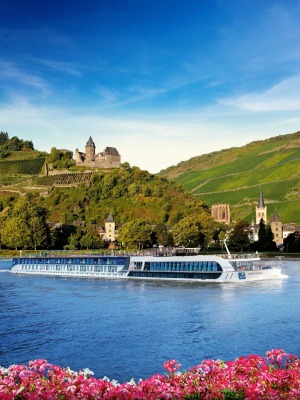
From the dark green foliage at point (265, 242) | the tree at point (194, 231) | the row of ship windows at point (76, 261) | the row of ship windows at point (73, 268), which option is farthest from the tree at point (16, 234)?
the dark green foliage at point (265, 242)

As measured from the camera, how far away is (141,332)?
2744 cm

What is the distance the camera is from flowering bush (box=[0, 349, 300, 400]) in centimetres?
966

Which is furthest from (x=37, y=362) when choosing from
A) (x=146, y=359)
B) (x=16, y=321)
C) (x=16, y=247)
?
(x=16, y=247)

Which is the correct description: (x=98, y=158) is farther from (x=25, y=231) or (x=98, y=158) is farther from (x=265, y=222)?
(x=25, y=231)

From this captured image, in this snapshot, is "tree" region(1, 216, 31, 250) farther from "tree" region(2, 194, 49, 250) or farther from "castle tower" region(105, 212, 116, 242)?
"castle tower" region(105, 212, 116, 242)

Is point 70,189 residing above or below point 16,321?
above

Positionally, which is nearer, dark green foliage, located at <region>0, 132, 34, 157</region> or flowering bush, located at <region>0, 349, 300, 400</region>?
flowering bush, located at <region>0, 349, 300, 400</region>

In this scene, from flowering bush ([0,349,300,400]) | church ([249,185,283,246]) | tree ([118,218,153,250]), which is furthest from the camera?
church ([249,185,283,246])

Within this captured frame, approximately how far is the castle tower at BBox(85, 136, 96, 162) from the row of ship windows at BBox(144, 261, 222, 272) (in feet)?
309

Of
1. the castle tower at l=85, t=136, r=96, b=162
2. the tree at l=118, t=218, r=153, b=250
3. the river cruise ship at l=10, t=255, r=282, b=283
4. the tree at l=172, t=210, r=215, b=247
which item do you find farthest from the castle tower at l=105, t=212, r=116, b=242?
the river cruise ship at l=10, t=255, r=282, b=283

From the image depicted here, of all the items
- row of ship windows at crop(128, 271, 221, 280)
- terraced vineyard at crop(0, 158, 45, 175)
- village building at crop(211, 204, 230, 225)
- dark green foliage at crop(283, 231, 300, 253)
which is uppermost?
terraced vineyard at crop(0, 158, 45, 175)

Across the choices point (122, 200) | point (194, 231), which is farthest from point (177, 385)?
point (122, 200)

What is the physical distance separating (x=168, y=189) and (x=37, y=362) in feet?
383

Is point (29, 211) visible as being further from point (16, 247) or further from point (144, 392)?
point (144, 392)
